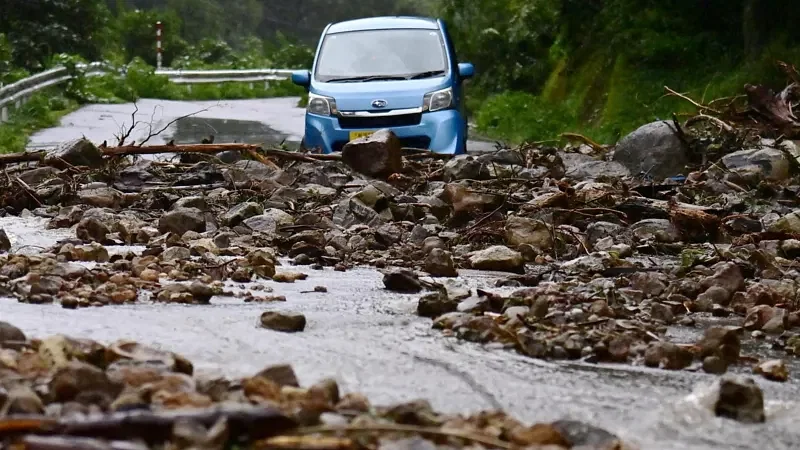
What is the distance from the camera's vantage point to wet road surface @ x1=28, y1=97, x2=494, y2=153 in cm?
1736

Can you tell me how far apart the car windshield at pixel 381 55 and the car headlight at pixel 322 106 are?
1.45ft

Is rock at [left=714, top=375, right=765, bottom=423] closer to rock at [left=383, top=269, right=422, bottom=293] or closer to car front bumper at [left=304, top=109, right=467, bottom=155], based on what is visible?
rock at [left=383, top=269, right=422, bottom=293]

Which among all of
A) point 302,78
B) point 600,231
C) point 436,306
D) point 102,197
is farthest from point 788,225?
point 302,78

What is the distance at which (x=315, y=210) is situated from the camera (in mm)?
8094

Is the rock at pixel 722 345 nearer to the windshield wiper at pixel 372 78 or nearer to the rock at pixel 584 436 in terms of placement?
the rock at pixel 584 436

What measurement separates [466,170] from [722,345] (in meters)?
5.58

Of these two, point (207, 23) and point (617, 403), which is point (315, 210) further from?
point (207, 23)

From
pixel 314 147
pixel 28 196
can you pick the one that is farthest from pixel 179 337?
pixel 314 147

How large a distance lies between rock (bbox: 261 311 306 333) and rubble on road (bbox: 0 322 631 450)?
102 cm

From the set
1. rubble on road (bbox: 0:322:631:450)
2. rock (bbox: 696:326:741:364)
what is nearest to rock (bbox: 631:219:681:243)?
rock (bbox: 696:326:741:364)

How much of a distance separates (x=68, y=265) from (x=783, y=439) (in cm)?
333

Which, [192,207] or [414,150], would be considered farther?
[414,150]

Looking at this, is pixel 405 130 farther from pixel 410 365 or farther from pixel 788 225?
pixel 410 365

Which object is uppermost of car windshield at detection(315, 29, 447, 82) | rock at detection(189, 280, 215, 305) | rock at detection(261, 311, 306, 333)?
rock at detection(261, 311, 306, 333)
